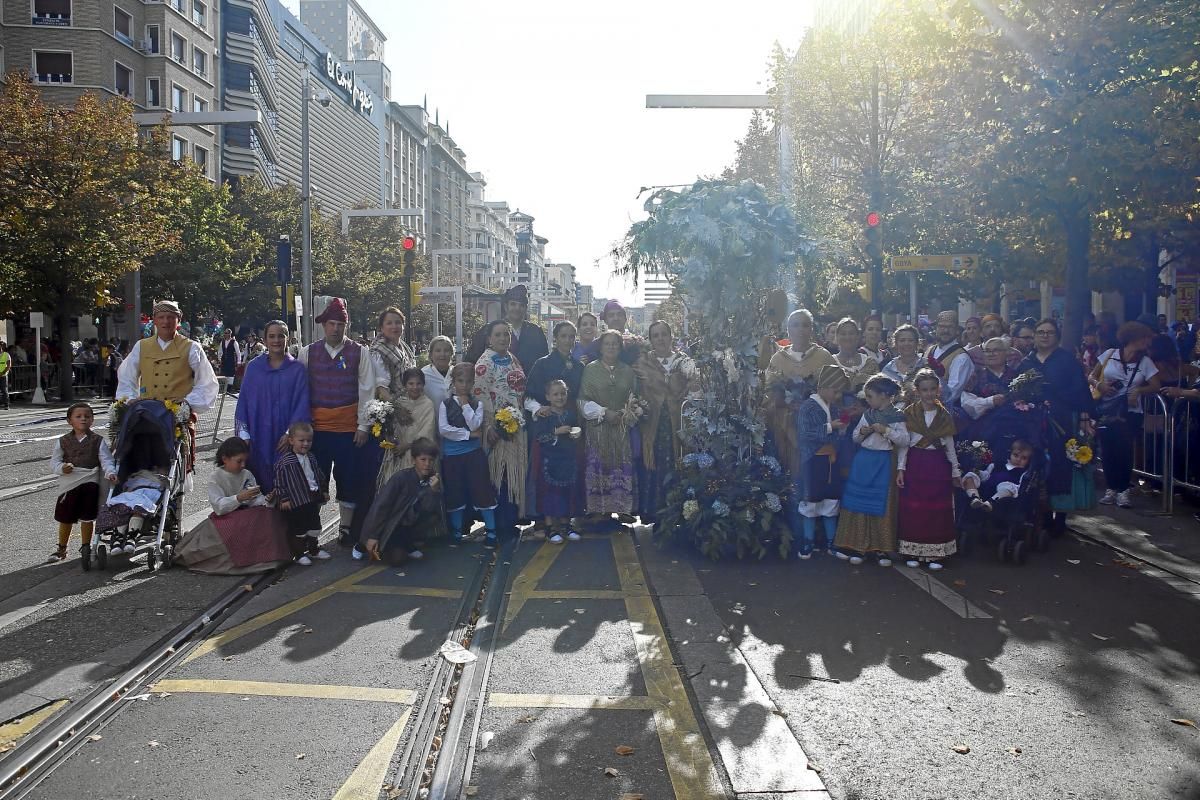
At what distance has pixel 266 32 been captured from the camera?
5934cm

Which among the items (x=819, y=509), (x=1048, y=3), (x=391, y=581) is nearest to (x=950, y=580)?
(x=819, y=509)

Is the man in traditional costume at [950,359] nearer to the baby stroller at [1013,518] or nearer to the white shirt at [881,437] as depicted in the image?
the baby stroller at [1013,518]

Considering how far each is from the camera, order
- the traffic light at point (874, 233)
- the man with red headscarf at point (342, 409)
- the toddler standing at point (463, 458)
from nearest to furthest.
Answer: the man with red headscarf at point (342, 409) < the toddler standing at point (463, 458) < the traffic light at point (874, 233)

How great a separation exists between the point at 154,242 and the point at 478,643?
2713 centimetres

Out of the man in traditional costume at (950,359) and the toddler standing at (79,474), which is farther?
the man in traditional costume at (950,359)

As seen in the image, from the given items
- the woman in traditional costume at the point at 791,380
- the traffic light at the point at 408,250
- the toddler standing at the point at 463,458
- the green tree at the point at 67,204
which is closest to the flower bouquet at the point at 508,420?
the toddler standing at the point at 463,458

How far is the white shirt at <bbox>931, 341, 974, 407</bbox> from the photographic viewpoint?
9000 millimetres

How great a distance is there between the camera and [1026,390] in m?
8.37

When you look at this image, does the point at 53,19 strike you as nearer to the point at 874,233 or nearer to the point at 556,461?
the point at 874,233

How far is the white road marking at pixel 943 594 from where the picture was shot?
6473 millimetres

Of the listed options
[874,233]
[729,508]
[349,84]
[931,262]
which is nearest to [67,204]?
[874,233]

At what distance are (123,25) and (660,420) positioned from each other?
145ft

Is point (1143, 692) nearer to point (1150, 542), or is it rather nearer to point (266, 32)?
point (1150, 542)

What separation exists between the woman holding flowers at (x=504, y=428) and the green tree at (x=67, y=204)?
21.6 meters
